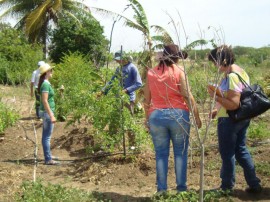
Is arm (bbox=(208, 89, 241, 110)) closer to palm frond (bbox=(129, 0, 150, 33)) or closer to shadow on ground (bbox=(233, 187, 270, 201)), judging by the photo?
shadow on ground (bbox=(233, 187, 270, 201))

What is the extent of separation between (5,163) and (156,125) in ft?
10.4

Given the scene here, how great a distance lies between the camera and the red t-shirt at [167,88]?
4480mm

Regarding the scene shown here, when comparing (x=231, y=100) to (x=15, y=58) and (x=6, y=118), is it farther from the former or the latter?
(x=15, y=58)

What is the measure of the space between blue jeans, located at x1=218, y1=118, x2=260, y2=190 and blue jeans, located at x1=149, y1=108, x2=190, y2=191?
0.38m

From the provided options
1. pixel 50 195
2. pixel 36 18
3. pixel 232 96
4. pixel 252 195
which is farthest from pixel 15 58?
pixel 232 96

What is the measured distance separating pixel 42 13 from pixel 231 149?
24169 millimetres

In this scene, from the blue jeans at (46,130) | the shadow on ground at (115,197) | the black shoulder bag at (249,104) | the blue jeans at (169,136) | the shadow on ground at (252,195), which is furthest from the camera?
the blue jeans at (46,130)

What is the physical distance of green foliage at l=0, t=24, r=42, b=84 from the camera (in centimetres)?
2000

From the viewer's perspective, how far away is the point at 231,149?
15.0 feet

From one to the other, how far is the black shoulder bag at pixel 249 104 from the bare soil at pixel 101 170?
0.90 metres

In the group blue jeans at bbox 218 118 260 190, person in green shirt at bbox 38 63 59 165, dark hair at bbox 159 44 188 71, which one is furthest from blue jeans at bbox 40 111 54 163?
blue jeans at bbox 218 118 260 190

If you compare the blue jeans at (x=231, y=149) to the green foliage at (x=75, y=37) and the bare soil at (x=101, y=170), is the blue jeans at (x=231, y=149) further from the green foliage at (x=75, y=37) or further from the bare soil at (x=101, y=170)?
the green foliage at (x=75, y=37)

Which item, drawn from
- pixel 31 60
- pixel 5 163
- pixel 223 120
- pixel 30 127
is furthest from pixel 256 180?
pixel 31 60

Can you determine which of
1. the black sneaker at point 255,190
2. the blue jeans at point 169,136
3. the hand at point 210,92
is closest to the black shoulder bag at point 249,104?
the hand at point 210,92
